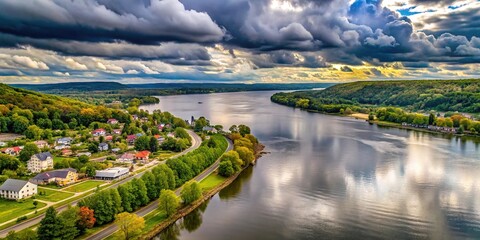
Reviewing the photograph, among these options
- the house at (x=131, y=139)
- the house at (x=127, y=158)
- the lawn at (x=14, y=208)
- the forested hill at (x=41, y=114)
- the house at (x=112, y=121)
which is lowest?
the lawn at (x=14, y=208)

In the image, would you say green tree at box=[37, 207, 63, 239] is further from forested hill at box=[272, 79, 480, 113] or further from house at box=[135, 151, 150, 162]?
forested hill at box=[272, 79, 480, 113]

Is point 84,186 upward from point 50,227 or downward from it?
downward

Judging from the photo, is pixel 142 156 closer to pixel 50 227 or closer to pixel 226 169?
pixel 226 169

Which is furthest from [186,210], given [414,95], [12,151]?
[414,95]

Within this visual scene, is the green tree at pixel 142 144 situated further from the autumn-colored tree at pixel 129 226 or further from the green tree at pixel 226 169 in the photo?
the autumn-colored tree at pixel 129 226

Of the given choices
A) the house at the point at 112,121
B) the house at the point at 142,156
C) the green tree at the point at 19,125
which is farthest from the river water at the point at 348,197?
the green tree at the point at 19,125

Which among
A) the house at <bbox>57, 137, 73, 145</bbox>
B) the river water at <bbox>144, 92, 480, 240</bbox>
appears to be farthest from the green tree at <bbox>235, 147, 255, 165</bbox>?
the house at <bbox>57, 137, 73, 145</bbox>
